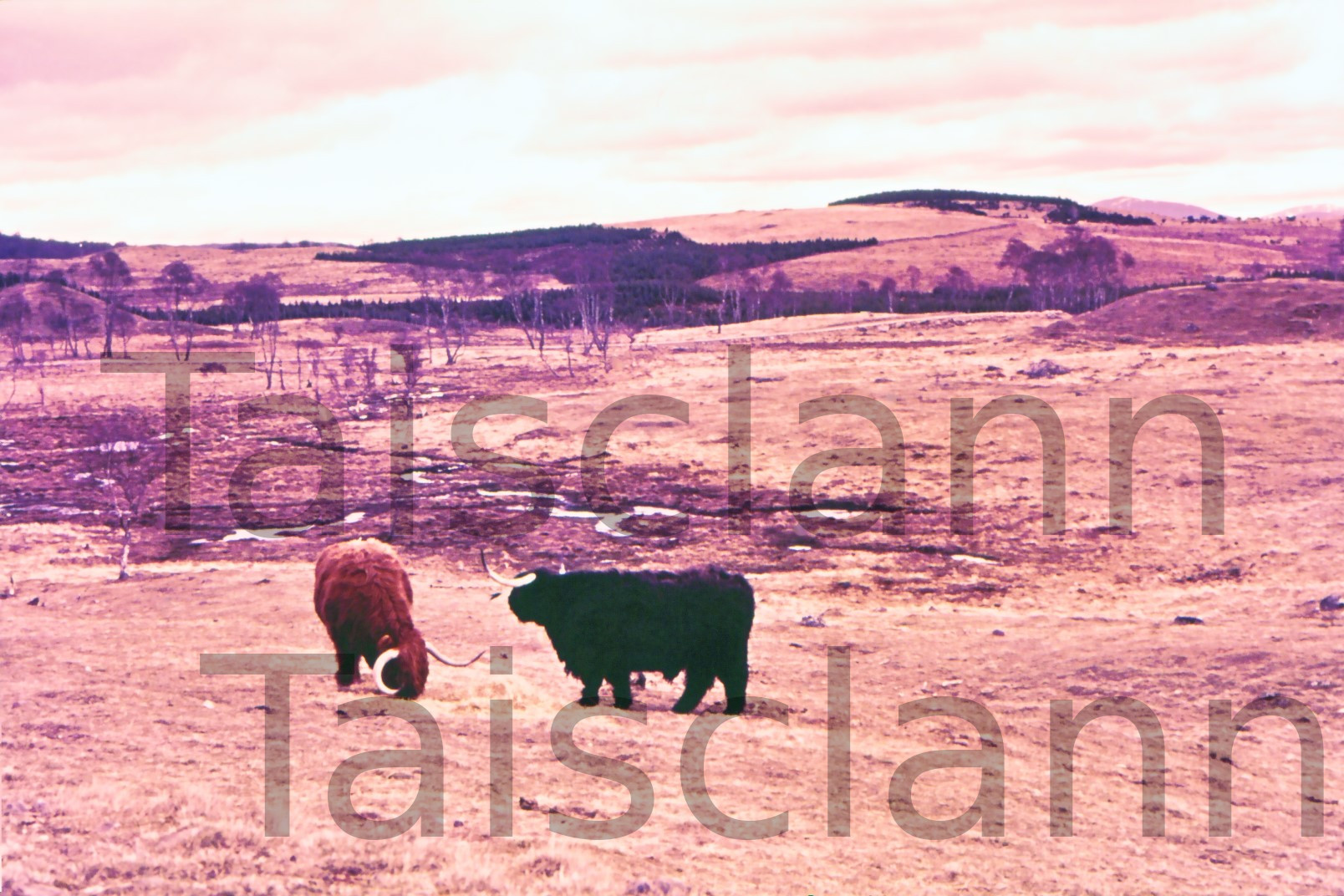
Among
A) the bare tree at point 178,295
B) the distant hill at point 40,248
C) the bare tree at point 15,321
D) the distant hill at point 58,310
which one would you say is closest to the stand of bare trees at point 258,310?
the bare tree at point 178,295

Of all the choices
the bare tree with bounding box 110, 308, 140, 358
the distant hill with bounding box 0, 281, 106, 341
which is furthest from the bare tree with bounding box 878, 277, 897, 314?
the distant hill with bounding box 0, 281, 106, 341

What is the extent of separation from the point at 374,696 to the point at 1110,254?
3606 inches

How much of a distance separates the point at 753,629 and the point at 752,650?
1.57m

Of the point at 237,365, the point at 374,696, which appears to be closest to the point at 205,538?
the point at 374,696

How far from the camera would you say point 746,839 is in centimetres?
891

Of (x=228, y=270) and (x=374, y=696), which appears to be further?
(x=228, y=270)

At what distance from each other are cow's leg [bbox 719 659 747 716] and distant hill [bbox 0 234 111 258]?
590 feet

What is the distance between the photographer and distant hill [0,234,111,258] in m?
167

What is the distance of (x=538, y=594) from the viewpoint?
13250mm

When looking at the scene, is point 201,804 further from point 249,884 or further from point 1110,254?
point 1110,254

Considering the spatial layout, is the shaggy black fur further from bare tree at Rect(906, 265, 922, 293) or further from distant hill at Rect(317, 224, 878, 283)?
bare tree at Rect(906, 265, 922, 293)

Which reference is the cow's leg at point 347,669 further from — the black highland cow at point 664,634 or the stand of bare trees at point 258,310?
the stand of bare trees at point 258,310

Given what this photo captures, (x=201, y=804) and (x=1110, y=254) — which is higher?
(x=1110, y=254)

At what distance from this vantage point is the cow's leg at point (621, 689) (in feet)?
41.6
